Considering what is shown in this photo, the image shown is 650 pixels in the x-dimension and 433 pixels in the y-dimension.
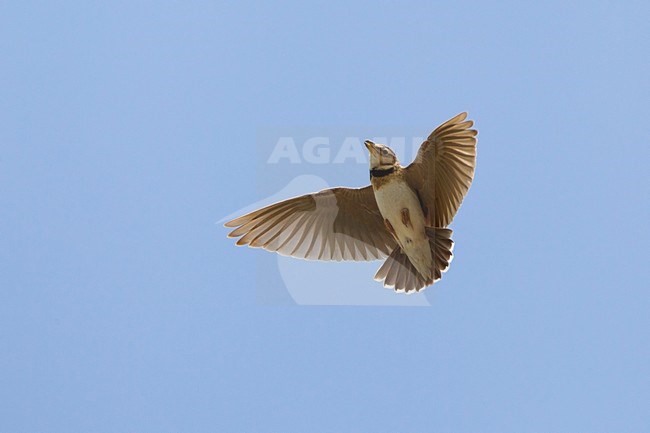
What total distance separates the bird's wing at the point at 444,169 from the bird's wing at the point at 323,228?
0.76 metres

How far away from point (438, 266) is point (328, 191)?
1.36 metres

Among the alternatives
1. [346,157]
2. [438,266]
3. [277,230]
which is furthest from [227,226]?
[438,266]

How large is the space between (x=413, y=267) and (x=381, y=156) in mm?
1095

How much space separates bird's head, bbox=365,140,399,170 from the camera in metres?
10.3

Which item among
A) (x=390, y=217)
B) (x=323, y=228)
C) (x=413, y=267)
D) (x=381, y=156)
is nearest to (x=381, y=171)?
(x=381, y=156)

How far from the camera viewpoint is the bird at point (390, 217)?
1020 centimetres

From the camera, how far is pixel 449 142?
397 inches

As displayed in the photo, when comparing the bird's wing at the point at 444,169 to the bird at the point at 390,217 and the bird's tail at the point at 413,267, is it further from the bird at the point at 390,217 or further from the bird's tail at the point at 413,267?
the bird's tail at the point at 413,267

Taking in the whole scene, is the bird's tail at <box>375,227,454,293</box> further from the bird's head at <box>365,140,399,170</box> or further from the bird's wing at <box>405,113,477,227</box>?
the bird's head at <box>365,140,399,170</box>

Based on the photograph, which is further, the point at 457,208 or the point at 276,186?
the point at 276,186

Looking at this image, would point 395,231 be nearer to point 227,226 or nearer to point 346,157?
point 346,157

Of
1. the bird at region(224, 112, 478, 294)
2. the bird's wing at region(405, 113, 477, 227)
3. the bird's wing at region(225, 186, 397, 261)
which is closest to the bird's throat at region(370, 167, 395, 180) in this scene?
the bird at region(224, 112, 478, 294)

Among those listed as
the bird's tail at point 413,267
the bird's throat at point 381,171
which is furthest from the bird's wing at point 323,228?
the bird's throat at point 381,171

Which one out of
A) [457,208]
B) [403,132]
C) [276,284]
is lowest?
[276,284]
